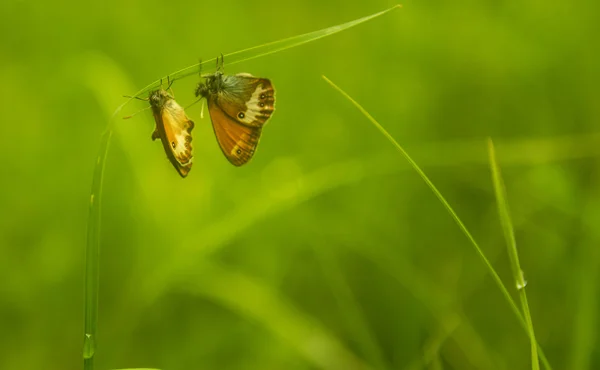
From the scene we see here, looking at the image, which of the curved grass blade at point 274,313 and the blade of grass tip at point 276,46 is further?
the curved grass blade at point 274,313

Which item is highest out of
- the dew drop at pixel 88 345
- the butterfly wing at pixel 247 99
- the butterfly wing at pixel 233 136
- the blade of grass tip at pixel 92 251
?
the butterfly wing at pixel 247 99

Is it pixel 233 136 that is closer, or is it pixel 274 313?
pixel 233 136

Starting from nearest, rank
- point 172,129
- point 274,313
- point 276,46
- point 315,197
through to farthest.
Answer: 1. point 276,46
2. point 172,129
3. point 274,313
4. point 315,197

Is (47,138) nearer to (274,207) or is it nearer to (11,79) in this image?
(11,79)

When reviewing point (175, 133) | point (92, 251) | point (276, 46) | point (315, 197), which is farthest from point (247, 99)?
point (315, 197)

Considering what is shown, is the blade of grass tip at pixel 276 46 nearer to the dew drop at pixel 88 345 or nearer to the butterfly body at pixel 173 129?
the butterfly body at pixel 173 129

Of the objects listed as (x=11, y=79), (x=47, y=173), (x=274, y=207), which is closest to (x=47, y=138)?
(x=47, y=173)

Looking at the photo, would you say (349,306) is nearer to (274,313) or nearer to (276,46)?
(274,313)

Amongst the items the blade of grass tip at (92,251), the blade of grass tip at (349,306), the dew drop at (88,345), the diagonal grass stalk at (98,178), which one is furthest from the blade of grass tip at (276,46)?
the blade of grass tip at (349,306)

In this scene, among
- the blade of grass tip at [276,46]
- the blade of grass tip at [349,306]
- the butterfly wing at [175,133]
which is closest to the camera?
the blade of grass tip at [276,46]
